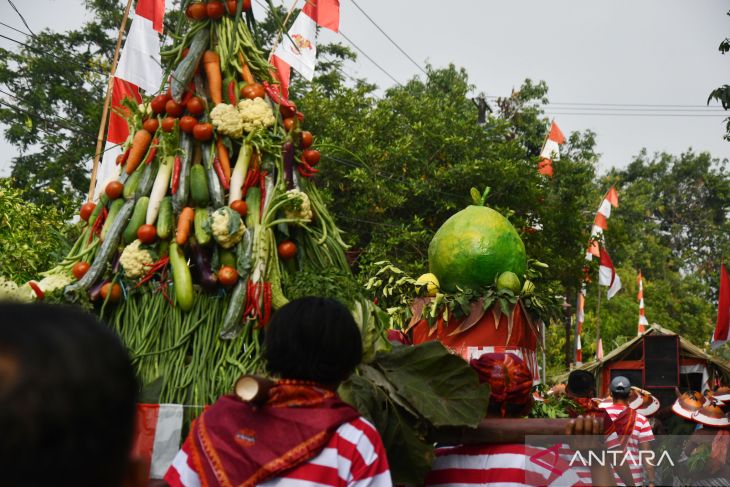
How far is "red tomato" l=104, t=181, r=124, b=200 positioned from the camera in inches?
144

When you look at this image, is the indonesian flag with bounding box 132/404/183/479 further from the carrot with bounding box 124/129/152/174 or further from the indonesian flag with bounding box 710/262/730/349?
the indonesian flag with bounding box 710/262/730/349

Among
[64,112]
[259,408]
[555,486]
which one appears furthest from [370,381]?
[64,112]

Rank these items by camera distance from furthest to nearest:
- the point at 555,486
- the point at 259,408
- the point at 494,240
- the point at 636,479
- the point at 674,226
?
the point at 674,226, the point at 494,240, the point at 636,479, the point at 555,486, the point at 259,408

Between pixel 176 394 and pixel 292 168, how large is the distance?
46.2 inches

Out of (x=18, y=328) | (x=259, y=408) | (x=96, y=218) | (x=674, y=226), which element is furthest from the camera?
(x=674, y=226)

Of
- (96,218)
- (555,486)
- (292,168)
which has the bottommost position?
(555,486)

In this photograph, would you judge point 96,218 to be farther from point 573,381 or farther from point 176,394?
point 573,381

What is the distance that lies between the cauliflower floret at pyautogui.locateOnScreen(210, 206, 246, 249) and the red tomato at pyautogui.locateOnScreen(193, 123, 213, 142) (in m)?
0.38

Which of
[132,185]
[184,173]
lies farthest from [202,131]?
[132,185]

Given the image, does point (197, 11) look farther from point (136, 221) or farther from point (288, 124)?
point (136, 221)

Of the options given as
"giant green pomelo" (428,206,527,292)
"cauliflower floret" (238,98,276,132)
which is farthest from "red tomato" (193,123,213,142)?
"giant green pomelo" (428,206,527,292)

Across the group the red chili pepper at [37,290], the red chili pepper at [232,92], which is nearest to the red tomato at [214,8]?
the red chili pepper at [232,92]

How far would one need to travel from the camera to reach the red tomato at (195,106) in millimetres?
3628

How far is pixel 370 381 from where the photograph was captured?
9.29 ft
